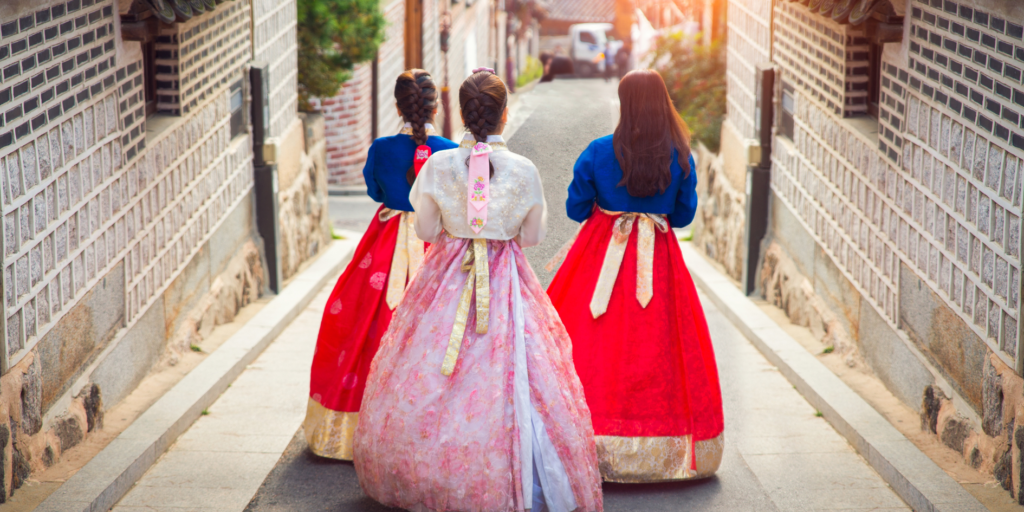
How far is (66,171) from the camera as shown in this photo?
15.1ft

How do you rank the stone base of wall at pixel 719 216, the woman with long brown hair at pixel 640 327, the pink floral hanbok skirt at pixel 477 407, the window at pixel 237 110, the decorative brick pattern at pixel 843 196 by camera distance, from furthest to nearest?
the stone base of wall at pixel 719 216 → the window at pixel 237 110 → the decorative brick pattern at pixel 843 196 → the woman with long brown hair at pixel 640 327 → the pink floral hanbok skirt at pixel 477 407

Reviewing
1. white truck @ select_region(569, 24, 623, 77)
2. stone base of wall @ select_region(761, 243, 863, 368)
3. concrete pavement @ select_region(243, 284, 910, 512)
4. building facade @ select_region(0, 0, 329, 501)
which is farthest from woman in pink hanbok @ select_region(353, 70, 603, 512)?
white truck @ select_region(569, 24, 623, 77)

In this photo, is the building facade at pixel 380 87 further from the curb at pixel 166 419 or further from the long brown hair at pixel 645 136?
the long brown hair at pixel 645 136

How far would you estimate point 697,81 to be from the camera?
1146 cm

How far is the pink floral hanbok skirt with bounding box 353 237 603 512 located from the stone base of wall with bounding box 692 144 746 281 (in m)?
5.21

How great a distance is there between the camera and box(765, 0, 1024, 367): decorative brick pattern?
4.18m

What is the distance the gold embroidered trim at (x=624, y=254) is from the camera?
4387 millimetres

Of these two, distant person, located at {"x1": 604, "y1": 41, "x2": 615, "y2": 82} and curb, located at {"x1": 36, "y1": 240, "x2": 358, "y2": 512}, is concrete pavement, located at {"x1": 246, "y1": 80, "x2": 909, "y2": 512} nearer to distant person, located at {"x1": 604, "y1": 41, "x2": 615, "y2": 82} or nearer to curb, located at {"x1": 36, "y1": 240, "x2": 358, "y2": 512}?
curb, located at {"x1": 36, "y1": 240, "x2": 358, "y2": 512}

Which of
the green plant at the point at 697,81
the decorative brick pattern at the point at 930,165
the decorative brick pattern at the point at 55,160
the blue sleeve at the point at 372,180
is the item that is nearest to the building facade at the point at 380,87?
the green plant at the point at 697,81

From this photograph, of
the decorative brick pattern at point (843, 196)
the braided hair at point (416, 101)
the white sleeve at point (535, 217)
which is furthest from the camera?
the decorative brick pattern at point (843, 196)

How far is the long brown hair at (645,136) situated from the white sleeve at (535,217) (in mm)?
577

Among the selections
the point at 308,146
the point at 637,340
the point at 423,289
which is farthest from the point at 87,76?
the point at 308,146

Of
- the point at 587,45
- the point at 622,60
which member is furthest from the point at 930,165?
the point at 587,45

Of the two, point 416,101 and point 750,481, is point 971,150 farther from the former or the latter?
point 416,101
